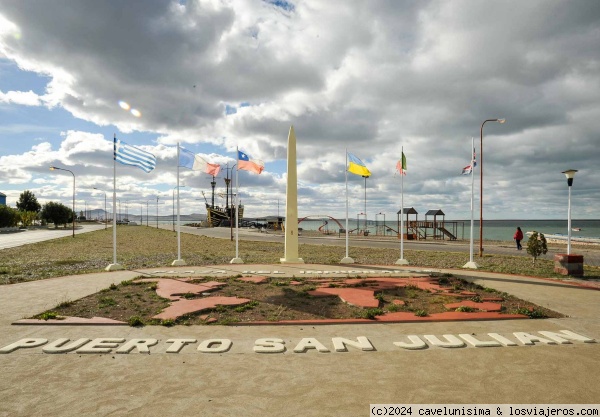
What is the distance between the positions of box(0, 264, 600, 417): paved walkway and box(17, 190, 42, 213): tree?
113934 mm

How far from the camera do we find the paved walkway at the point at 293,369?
169 inches

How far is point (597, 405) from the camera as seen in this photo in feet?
13.7

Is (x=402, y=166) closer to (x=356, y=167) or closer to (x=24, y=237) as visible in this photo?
(x=356, y=167)

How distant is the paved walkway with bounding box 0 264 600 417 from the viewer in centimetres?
429

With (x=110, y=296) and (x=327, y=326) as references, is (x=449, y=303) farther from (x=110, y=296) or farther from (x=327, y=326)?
(x=110, y=296)

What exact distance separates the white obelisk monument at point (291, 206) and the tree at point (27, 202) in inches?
4333

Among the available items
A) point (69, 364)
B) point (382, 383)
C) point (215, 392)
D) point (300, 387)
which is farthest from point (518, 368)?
point (69, 364)

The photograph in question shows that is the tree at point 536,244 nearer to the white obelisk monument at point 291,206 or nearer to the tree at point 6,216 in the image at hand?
the white obelisk monument at point 291,206

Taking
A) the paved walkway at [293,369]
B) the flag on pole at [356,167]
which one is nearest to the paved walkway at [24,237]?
the flag on pole at [356,167]

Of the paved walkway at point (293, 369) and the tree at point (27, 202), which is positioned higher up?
the tree at point (27, 202)

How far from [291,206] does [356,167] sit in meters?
3.90

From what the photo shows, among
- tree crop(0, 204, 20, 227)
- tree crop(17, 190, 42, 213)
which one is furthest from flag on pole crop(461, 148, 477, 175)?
tree crop(17, 190, 42, 213)

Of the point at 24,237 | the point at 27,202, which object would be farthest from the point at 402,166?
the point at 27,202

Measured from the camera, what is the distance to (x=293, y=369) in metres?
5.22
